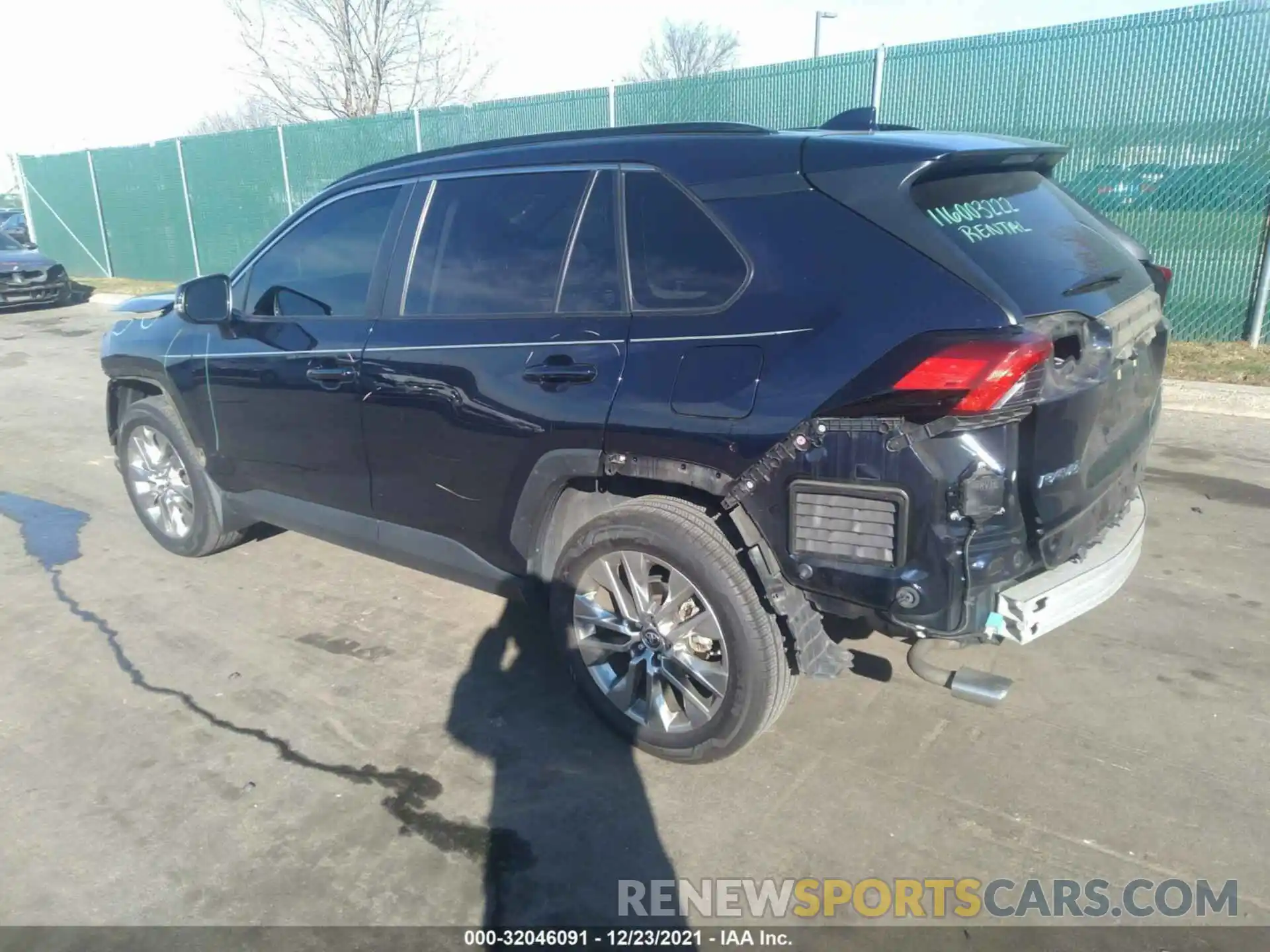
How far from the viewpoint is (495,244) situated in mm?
3553

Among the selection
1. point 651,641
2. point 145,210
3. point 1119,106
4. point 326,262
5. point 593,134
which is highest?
point 1119,106

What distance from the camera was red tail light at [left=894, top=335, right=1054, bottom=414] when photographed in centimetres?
246

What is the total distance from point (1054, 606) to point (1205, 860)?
84 centimetres

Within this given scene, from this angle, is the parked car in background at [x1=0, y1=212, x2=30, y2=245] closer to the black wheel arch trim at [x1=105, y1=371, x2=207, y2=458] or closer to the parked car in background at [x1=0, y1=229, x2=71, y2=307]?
the parked car in background at [x1=0, y1=229, x2=71, y2=307]

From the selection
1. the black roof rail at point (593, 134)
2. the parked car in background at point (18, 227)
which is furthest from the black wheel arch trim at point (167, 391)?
the parked car in background at point (18, 227)

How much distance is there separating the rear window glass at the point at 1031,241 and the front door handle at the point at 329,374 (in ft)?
7.60

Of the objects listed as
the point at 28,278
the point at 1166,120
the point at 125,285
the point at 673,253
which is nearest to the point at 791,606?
the point at 673,253

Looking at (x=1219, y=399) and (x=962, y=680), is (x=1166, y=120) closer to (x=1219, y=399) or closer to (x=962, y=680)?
(x=1219, y=399)

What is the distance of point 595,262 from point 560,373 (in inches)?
15.8

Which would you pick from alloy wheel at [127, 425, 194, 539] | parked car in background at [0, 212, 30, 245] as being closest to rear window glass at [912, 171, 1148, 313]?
alloy wheel at [127, 425, 194, 539]

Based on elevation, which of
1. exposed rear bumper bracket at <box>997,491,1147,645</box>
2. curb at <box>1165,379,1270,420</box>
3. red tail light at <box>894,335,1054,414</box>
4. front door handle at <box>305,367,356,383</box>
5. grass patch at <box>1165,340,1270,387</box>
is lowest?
curb at <box>1165,379,1270,420</box>

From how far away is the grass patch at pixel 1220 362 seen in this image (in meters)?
8.20

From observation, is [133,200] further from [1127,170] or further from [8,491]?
[1127,170]

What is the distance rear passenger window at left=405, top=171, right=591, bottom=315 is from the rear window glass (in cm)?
126
